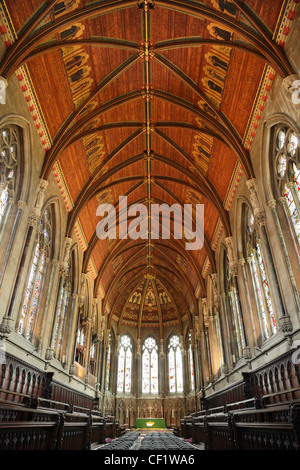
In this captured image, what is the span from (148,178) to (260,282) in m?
10.6

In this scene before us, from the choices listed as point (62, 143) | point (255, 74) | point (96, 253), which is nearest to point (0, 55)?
point (62, 143)

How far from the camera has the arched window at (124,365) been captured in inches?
1244

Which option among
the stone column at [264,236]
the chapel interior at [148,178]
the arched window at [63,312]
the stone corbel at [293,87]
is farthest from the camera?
the arched window at [63,312]

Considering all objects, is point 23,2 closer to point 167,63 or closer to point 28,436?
point 167,63

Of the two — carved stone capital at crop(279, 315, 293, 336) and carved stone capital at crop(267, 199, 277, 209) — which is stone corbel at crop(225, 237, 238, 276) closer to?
carved stone capital at crop(267, 199, 277, 209)

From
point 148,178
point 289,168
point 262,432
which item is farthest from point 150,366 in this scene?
point 262,432

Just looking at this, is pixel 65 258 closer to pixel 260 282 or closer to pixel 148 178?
pixel 148 178

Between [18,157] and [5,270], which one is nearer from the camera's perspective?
[5,270]

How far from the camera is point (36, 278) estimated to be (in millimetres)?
14062

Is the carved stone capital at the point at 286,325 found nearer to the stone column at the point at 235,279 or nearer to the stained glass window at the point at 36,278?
the stone column at the point at 235,279

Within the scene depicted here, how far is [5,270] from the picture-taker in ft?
35.1

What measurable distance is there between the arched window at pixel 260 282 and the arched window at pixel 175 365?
21260 millimetres

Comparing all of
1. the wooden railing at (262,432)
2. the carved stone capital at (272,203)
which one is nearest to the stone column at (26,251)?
the wooden railing at (262,432)

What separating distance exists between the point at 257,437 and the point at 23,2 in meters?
13.0
